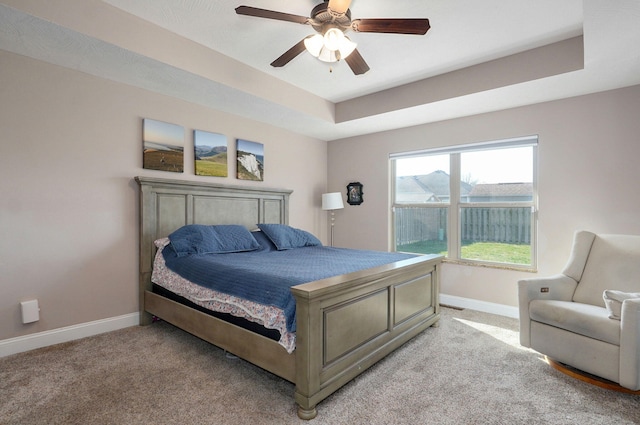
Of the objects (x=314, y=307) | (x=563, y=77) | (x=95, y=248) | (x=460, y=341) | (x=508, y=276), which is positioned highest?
(x=563, y=77)

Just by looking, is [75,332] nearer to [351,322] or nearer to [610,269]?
[351,322]

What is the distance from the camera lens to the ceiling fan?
74.9 inches

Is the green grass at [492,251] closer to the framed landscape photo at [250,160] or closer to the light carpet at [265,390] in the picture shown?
the light carpet at [265,390]

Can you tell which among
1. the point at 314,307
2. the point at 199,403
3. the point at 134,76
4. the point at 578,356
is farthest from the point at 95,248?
the point at 578,356

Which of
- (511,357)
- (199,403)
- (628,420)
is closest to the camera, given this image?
(628,420)

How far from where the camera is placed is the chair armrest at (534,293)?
2494 mm

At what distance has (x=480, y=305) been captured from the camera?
3.74 metres

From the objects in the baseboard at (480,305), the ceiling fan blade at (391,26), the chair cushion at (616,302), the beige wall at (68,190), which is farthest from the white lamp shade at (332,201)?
the chair cushion at (616,302)

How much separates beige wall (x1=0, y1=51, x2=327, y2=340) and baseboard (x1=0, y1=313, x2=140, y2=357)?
45 mm

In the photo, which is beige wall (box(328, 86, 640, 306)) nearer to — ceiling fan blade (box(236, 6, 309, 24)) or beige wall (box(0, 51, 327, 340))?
ceiling fan blade (box(236, 6, 309, 24))

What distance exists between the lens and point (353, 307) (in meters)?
2.08

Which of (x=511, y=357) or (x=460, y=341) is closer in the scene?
(x=511, y=357)

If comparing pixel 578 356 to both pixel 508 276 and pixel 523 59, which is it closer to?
pixel 508 276

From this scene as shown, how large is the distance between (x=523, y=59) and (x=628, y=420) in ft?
8.96
